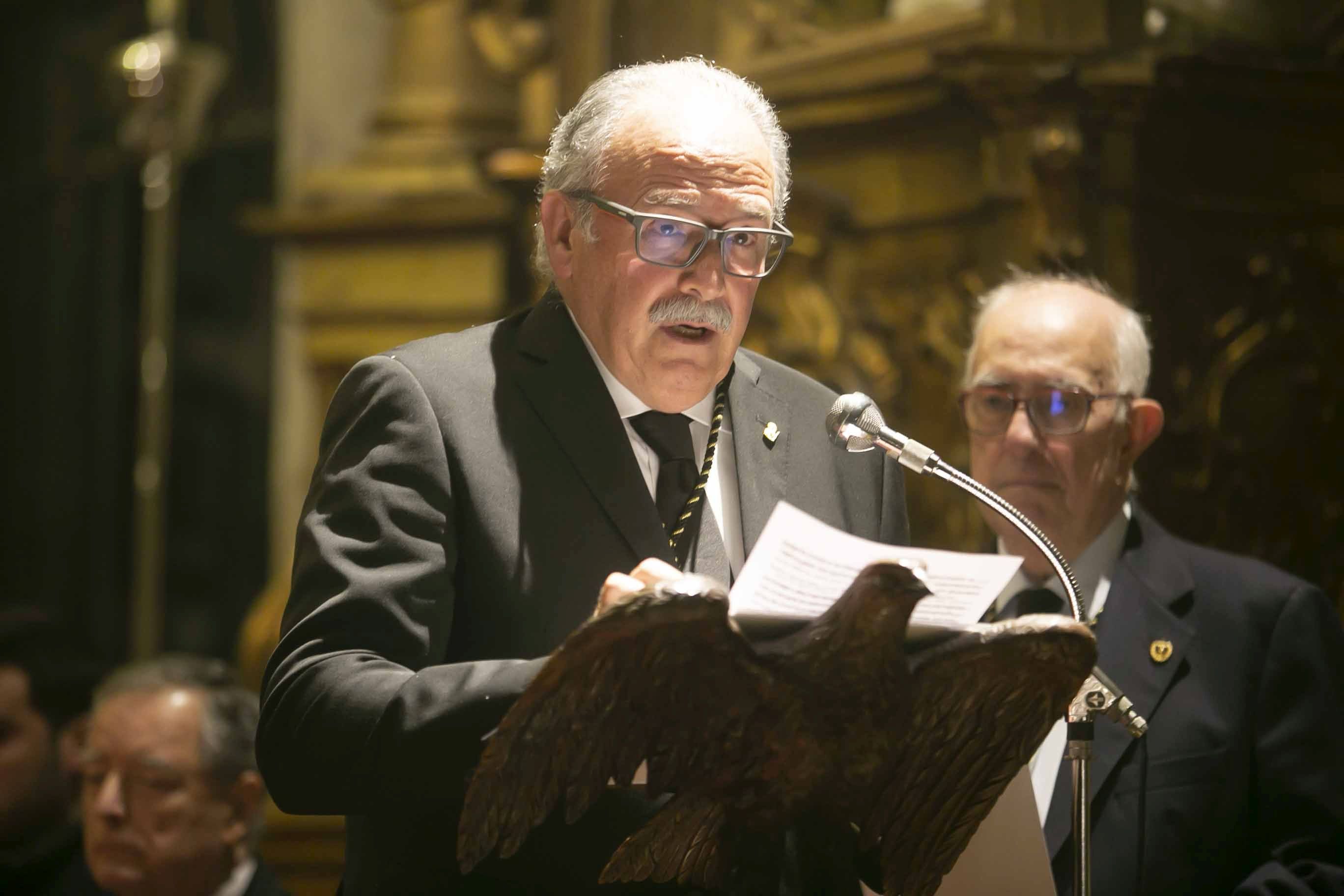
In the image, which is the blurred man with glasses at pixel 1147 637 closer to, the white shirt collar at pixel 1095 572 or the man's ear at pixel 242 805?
the white shirt collar at pixel 1095 572

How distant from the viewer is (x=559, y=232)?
8.48 feet

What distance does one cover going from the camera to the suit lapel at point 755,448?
248 centimetres

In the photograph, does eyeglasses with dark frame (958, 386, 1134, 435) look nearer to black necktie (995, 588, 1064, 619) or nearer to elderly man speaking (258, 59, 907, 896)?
black necktie (995, 588, 1064, 619)

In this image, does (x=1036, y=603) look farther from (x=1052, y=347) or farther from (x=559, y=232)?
(x=559, y=232)

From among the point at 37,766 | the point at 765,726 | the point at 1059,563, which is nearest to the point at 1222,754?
the point at 1059,563

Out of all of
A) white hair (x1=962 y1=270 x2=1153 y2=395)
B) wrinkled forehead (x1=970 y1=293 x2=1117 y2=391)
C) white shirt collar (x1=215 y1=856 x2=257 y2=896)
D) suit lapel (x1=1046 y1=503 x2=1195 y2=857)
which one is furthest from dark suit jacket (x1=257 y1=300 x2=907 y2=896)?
white shirt collar (x1=215 y1=856 x2=257 y2=896)

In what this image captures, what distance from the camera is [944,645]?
2.04 meters

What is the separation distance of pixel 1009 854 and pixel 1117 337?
138 cm

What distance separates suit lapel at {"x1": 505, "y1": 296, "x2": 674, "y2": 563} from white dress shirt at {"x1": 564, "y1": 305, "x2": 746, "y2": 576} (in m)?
0.03

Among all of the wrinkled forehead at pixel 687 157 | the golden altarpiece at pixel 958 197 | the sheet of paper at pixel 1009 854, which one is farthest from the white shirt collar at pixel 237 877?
the wrinkled forehead at pixel 687 157

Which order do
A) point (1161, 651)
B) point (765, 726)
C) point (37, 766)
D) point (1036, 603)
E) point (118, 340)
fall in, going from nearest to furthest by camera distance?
point (765, 726) → point (1161, 651) → point (1036, 603) → point (37, 766) → point (118, 340)

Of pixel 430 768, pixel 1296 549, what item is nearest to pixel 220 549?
pixel 1296 549

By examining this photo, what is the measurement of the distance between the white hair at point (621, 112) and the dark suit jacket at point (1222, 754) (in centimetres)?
118

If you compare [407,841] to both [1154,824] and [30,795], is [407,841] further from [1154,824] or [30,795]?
[30,795]
